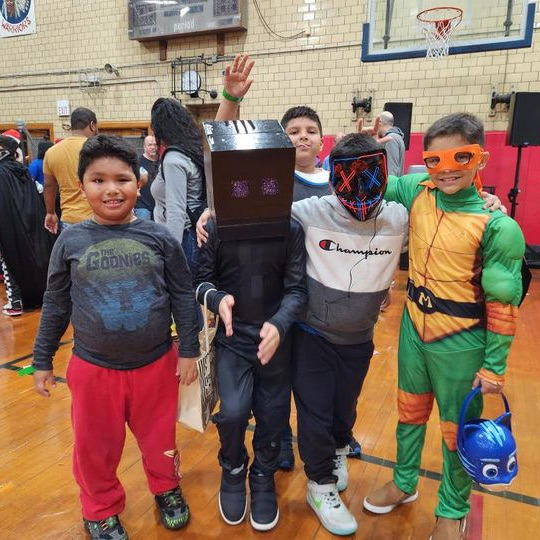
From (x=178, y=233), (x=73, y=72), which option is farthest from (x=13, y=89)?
(x=178, y=233)

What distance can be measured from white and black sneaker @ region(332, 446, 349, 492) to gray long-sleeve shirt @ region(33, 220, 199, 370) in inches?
34.2

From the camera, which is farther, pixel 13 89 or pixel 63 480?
pixel 13 89

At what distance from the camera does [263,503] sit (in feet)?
5.39

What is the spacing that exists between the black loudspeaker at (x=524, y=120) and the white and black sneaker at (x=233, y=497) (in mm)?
5367

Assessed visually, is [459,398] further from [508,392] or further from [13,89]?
[13,89]

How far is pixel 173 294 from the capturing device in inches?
59.6

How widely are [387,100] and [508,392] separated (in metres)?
4.84

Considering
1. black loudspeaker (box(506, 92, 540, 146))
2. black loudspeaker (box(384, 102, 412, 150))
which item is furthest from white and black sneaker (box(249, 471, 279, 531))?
black loudspeaker (box(506, 92, 540, 146))

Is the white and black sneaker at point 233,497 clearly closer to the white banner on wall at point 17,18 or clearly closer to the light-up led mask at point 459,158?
the light-up led mask at point 459,158

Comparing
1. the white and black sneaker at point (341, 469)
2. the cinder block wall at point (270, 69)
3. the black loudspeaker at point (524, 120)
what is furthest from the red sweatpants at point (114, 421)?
the cinder block wall at point (270, 69)

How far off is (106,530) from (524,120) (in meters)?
5.86

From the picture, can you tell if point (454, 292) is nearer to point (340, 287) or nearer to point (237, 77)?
point (340, 287)

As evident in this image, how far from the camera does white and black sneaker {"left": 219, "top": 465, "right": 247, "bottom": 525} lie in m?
1.63

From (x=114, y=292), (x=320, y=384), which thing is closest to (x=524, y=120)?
(x=320, y=384)
